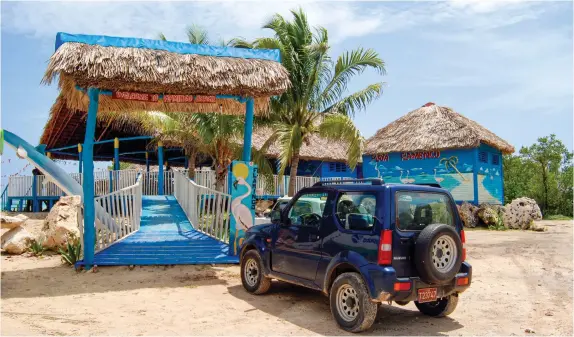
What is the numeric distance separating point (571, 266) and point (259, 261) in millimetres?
7262

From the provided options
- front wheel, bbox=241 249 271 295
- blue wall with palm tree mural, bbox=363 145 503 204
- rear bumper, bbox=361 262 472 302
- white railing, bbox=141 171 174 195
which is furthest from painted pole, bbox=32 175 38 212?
rear bumper, bbox=361 262 472 302

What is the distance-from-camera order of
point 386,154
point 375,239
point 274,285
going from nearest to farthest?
point 375,239 < point 274,285 < point 386,154

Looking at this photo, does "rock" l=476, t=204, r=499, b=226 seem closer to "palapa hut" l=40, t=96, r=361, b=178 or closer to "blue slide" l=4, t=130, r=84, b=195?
"palapa hut" l=40, t=96, r=361, b=178

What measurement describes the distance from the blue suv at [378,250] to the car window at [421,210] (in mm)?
12

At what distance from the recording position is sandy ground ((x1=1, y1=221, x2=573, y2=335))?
5871mm

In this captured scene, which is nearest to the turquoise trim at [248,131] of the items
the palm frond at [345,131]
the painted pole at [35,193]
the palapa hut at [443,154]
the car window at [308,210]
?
the car window at [308,210]

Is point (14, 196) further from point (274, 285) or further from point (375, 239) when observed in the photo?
point (375, 239)

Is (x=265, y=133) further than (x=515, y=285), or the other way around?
(x=265, y=133)

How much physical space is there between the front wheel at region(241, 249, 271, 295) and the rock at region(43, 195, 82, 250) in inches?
209

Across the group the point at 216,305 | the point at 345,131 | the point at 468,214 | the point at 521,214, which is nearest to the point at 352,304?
the point at 216,305

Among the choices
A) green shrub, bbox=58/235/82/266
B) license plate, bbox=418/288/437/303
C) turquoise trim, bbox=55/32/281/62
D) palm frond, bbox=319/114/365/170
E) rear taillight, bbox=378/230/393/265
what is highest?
turquoise trim, bbox=55/32/281/62

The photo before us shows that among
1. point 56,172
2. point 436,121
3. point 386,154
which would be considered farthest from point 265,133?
point 56,172

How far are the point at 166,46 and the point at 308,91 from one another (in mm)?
6643

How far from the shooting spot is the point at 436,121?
934 inches
